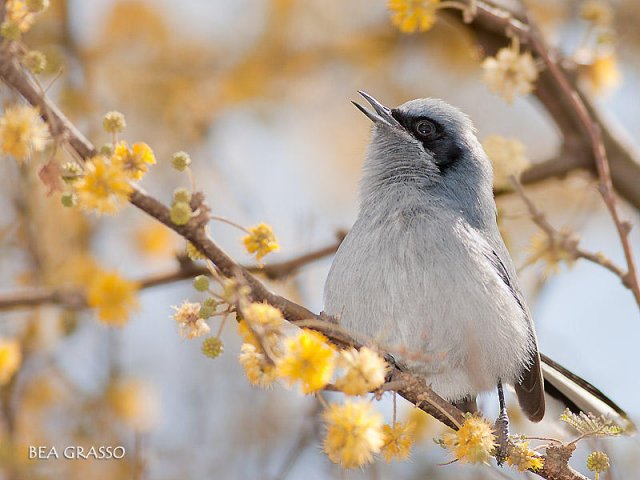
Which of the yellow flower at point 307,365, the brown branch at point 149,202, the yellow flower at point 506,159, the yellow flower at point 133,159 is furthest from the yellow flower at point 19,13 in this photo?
the yellow flower at point 506,159

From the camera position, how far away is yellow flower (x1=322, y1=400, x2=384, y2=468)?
246 centimetres

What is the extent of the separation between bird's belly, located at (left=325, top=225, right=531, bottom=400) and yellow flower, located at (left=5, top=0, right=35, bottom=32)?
75.3 inches

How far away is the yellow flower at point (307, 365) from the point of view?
2404 millimetres

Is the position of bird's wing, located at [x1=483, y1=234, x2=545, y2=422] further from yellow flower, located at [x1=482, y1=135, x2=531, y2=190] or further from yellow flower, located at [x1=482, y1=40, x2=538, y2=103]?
yellow flower, located at [x1=482, y1=40, x2=538, y2=103]

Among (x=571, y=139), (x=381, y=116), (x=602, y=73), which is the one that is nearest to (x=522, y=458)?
(x=381, y=116)

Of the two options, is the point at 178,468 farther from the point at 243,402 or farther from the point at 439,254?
the point at 439,254

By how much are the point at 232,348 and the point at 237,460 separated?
1.20 meters

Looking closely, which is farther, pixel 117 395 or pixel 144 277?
pixel 117 395

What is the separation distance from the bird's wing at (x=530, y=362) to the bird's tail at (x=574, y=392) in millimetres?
171

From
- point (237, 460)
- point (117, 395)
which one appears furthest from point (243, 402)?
point (117, 395)

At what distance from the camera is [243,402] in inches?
265

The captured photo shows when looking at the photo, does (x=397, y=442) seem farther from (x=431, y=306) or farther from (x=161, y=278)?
(x=161, y=278)

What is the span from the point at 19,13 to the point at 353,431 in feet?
5.58

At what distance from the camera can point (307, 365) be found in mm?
2418
